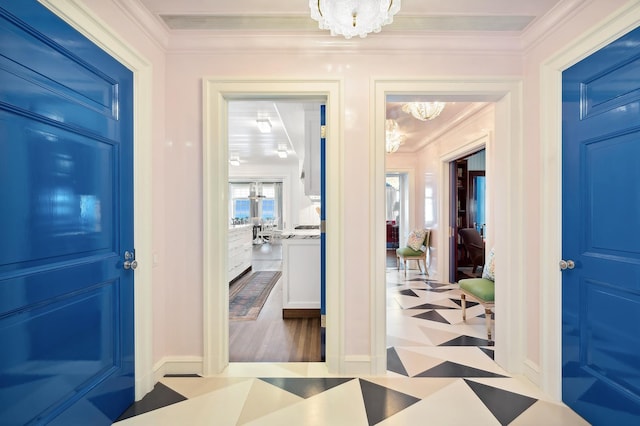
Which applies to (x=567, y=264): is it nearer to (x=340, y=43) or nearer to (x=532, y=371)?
(x=532, y=371)

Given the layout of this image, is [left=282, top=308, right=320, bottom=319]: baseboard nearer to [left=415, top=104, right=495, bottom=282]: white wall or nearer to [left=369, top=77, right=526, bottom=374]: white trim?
[left=369, top=77, right=526, bottom=374]: white trim

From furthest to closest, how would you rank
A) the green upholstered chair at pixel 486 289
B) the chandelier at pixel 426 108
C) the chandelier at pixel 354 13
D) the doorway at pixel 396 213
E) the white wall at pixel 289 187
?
the white wall at pixel 289 187, the doorway at pixel 396 213, the chandelier at pixel 426 108, the green upholstered chair at pixel 486 289, the chandelier at pixel 354 13

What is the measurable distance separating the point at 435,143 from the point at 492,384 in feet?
13.5

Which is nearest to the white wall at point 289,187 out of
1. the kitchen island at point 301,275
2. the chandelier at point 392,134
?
the chandelier at point 392,134

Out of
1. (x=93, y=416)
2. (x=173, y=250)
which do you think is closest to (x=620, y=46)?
(x=173, y=250)

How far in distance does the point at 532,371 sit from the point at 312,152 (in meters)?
2.85

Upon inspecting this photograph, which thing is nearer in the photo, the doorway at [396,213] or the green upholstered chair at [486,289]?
the green upholstered chair at [486,289]

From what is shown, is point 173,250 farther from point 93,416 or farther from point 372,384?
point 372,384

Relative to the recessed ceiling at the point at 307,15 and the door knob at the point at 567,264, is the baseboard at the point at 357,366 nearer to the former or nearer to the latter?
the door knob at the point at 567,264

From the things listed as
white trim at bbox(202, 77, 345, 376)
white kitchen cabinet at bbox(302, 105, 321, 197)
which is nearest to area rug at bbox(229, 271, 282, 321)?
white trim at bbox(202, 77, 345, 376)

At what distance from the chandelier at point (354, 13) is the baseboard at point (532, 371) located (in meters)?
2.42

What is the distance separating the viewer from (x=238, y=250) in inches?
202

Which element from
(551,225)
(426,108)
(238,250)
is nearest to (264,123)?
(238,250)

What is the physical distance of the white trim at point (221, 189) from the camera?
7.25ft
